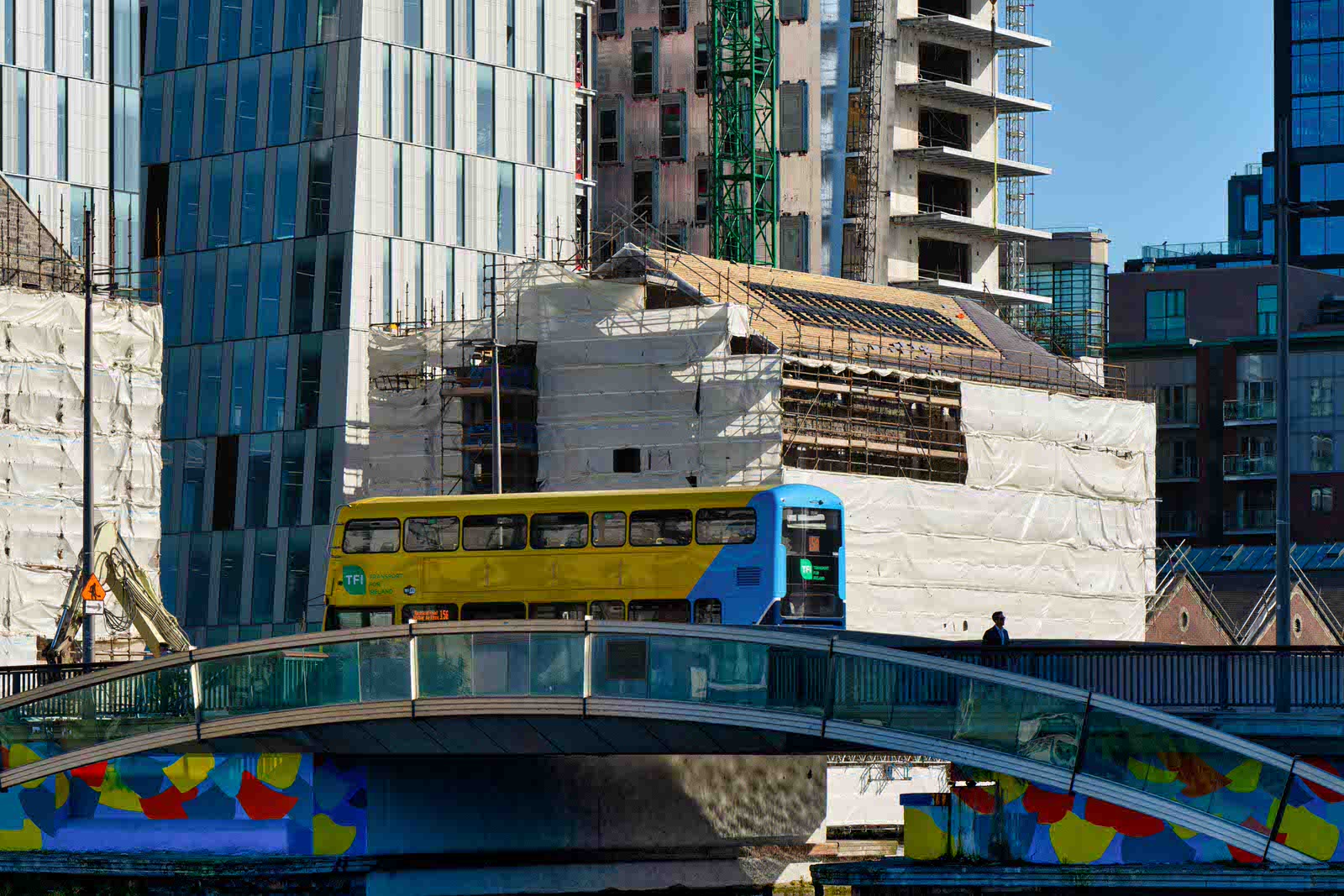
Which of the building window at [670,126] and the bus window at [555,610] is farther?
the building window at [670,126]

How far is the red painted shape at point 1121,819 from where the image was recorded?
40594 mm

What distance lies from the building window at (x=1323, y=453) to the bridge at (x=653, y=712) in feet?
283

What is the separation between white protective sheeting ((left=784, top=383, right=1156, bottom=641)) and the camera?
80.9 metres

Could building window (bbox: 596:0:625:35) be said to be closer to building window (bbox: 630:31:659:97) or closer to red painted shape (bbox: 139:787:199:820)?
building window (bbox: 630:31:659:97)

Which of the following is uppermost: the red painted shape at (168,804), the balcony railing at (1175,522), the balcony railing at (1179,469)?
the balcony railing at (1179,469)

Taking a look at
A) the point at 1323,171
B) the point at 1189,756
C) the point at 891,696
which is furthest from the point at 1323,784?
the point at 1323,171

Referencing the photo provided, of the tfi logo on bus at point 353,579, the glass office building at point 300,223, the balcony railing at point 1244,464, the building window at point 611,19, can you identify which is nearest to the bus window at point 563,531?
the tfi logo on bus at point 353,579

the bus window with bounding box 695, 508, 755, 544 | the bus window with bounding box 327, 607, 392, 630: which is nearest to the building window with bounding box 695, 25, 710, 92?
the bus window with bounding box 327, 607, 392, 630

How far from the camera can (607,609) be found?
56.8m

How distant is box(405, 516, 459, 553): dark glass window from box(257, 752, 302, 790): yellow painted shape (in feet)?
46.0

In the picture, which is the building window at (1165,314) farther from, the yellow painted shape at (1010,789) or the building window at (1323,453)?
the yellow painted shape at (1010,789)

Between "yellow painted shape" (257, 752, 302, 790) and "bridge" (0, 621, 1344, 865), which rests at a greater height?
"bridge" (0, 621, 1344, 865)

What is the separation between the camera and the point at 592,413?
82.0 meters

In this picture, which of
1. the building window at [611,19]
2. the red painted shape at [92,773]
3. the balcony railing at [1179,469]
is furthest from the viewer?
the balcony railing at [1179,469]
